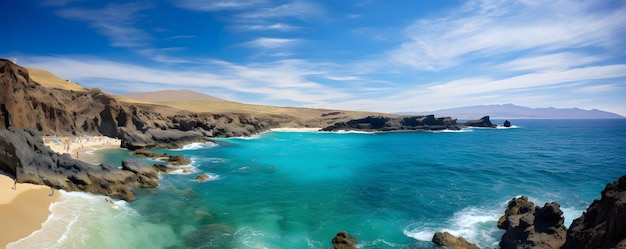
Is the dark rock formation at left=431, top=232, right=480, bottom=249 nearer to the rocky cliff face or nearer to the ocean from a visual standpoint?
the ocean

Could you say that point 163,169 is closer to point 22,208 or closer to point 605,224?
point 22,208

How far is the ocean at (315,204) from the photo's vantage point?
18438 millimetres

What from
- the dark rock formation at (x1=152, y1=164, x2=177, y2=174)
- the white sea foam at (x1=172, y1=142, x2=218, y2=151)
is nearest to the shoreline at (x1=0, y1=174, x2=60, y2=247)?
the dark rock formation at (x1=152, y1=164, x2=177, y2=174)

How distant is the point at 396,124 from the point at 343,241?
119731 millimetres

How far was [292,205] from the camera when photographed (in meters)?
26.5

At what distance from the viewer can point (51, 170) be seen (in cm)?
2367

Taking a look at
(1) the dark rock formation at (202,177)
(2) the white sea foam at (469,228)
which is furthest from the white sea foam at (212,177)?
(2) the white sea foam at (469,228)

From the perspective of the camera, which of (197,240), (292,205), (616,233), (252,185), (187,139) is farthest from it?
(187,139)

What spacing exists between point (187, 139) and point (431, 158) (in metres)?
49.2

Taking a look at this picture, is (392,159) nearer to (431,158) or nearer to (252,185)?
(431,158)

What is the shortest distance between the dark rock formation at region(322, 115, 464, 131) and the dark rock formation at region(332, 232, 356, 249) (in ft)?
368

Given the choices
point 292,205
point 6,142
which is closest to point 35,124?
point 6,142

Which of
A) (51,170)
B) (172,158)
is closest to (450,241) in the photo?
(51,170)

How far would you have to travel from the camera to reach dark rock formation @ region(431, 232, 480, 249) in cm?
1833
